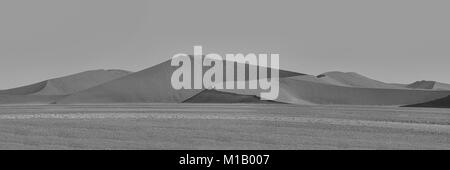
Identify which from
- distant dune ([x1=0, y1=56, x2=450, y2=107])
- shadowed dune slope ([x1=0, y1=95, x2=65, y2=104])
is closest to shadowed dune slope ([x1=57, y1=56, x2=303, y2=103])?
distant dune ([x1=0, y1=56, x2=450, y2=107])

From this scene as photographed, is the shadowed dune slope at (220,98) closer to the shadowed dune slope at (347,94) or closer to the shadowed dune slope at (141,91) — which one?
the shadowed dune slope at (141,91)

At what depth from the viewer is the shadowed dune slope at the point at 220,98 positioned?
137625 mm

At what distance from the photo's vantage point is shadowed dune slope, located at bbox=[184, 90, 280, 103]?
452 ft

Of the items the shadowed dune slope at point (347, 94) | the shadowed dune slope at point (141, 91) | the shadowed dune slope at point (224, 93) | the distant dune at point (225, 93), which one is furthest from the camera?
the shadowed dune slope at point (347, 94)

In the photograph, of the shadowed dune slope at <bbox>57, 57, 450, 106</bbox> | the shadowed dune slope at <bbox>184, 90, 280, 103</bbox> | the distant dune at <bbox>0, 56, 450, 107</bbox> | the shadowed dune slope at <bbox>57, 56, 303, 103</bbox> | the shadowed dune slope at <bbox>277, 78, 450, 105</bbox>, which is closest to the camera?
the shadowed dune slope at <bbox>184, 90, 280, 103</bbox>

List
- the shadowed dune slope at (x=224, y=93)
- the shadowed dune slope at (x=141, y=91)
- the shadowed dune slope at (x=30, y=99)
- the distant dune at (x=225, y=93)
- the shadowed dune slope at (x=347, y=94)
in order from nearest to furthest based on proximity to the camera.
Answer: the distant dune at (x=225, y=93) < the shadowed dune slope at (x=224, y=93) < the shadowed dune slope at (x=141, y=91) < the shadowed dune slope at (x=347, y=94) < the shadowed dune slope at (x=30, y=99)

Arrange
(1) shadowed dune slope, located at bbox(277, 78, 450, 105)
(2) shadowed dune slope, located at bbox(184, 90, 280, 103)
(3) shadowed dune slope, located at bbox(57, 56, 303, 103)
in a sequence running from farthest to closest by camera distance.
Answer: (1) shadowed dune slope, located at bbox(277, 78, 450, 105), (3) shadowed dune slope, located at bbox(57, 56, 303, 103), (2) shadowed dune slope, located at bbox(184, 90, 280, 103)

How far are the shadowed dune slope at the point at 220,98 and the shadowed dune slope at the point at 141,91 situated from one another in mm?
4607

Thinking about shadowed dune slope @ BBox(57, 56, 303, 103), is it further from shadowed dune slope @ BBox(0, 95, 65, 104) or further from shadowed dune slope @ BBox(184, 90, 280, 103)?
shadowed dune slope @ BBox(0, 95, 65, 104)

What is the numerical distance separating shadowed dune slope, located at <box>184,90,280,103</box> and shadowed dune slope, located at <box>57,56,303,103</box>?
461 centimetres

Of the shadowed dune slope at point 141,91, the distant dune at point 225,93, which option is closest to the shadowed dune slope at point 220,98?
the distant dune at point 225,93
